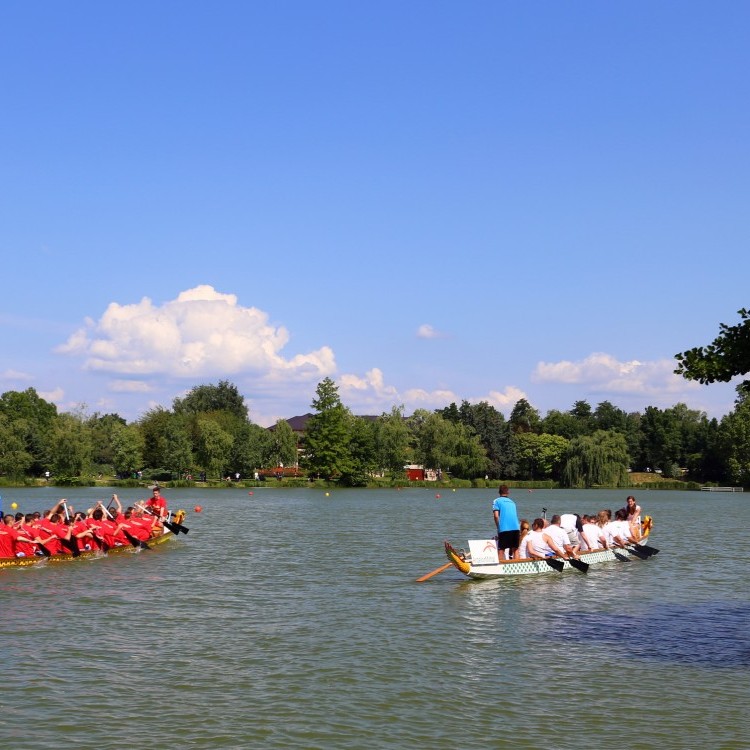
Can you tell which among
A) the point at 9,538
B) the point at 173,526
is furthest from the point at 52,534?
the point at 173,526

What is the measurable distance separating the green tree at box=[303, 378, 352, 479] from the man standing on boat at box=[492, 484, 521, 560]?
74.0 metres

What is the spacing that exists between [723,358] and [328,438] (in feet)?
279

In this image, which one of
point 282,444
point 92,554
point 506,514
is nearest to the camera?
point 506,514

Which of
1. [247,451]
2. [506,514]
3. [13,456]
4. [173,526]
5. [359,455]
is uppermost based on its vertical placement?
[247,451]

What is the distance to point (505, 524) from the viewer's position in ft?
70.3

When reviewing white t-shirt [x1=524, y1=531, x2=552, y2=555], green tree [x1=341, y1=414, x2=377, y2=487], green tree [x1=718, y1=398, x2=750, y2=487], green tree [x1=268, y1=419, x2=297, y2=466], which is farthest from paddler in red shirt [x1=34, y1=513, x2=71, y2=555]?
green tree [x1=718, y1=398, x2=750, y2=487]

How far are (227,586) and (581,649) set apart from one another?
9835 mm

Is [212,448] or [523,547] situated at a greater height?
[212,448]

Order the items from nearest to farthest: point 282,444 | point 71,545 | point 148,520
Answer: point 71,545 < point 148,520 < point 282,444

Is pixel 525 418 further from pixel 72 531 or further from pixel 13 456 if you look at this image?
pixel 72 531

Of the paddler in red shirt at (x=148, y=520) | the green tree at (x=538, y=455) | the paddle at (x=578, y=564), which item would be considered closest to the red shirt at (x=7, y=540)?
the paddler in red shirt at (x=148, y=520)

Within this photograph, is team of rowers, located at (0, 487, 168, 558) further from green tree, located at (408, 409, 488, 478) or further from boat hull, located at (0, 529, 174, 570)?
green tree, located at (408, 409, 488, 478)

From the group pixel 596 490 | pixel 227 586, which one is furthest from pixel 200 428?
pixel 227 586

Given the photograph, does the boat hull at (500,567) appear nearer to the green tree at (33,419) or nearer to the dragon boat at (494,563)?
the dragon boat at (494,563)
